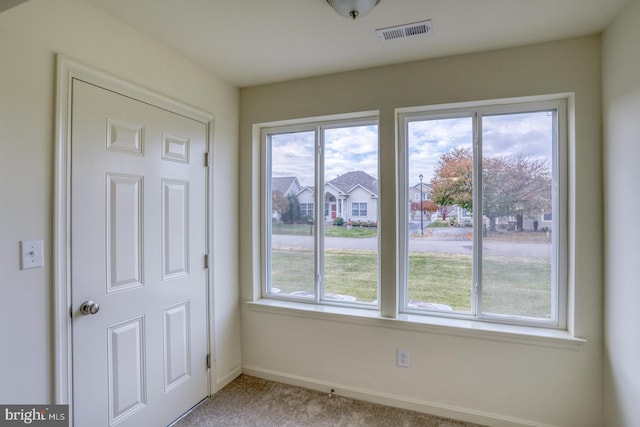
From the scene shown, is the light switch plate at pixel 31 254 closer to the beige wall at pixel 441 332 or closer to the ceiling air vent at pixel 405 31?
the beige wall at pixel 441 332

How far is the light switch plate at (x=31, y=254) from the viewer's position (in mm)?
1353

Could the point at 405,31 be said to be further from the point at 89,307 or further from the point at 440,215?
the point at 89,307

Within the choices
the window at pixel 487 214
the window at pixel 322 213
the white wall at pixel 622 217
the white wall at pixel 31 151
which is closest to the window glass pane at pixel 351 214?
the window at pixel 322 213

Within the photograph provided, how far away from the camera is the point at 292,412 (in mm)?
2199

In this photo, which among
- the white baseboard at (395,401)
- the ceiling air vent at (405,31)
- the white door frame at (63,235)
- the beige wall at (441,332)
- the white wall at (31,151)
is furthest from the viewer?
the white baseboard at (395,401)

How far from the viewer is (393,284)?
7.56ft

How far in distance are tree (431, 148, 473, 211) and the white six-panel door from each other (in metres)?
1.76

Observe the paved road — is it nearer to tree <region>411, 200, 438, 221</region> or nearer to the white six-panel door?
tree <region>411, 200, 438, 221</region>

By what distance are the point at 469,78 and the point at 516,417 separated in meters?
2.25

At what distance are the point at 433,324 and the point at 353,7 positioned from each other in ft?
6.58

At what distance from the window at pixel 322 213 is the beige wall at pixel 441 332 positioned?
0.52 ft

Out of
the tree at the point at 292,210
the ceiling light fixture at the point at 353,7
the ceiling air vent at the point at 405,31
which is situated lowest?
the tree at the point at 292,210

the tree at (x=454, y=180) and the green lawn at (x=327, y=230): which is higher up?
the tree at (x=454, y=180)

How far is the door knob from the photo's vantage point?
157 centimetres
